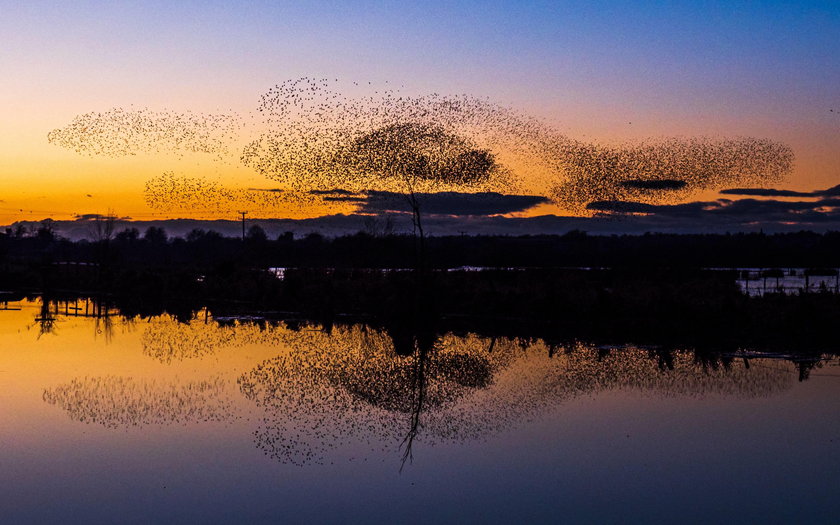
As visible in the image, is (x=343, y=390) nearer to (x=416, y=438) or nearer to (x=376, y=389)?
(x=376, y=389)

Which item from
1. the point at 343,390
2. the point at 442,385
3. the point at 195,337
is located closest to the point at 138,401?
the point at 343,390

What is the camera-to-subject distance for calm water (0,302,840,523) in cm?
1062

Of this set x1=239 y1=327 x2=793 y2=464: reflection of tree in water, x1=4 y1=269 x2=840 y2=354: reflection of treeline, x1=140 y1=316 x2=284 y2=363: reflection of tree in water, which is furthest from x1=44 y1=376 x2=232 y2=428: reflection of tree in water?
x1=4 y1=269 x2=840 y2=354: reflection of treeline

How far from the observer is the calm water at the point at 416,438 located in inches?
418

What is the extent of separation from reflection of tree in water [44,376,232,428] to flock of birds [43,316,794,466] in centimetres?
2

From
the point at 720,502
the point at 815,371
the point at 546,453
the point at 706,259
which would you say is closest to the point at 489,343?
the point at 815,371

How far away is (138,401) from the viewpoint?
17453 mm

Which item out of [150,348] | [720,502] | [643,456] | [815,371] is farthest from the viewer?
[150,348]

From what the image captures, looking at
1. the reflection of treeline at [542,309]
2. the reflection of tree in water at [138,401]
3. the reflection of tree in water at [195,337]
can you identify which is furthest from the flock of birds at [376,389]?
the reflection of treeline at [542,309]

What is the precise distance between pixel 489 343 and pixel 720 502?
16816 millimetres

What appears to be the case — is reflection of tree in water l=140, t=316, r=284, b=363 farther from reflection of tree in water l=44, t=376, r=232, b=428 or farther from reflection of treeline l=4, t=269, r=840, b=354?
reflection of tree in water l=44, t=376, r=232, b=428

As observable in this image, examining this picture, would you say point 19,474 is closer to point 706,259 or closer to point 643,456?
point 643,456

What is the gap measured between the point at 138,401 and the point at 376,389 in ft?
16.8

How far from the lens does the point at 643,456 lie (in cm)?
1304
